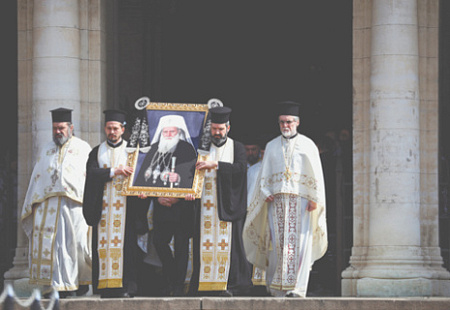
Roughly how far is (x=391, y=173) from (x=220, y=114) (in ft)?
8.91

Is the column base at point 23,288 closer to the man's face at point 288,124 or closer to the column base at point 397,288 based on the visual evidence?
the man's face at point 288,124

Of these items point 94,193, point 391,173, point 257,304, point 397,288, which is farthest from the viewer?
point 391,173

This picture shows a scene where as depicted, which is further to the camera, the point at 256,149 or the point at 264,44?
the point at 264,44

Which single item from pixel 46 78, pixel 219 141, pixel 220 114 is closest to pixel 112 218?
pixel 219 141

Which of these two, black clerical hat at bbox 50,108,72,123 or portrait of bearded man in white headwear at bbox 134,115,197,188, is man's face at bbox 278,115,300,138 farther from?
black clerical hat at bbox 50,108,72,123

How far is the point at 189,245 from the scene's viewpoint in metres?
14.3

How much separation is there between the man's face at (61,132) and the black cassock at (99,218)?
0.51m

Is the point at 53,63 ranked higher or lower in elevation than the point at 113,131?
higher

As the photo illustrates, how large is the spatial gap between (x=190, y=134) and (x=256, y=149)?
2.88 m

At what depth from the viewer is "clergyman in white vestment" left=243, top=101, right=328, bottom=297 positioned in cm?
1345

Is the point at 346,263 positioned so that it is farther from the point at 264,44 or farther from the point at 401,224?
the point at 264,44

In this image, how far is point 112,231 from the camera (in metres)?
13.7

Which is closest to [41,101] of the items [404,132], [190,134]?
[190,134]

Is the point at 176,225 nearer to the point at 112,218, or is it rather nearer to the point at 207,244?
the point at 207,244
